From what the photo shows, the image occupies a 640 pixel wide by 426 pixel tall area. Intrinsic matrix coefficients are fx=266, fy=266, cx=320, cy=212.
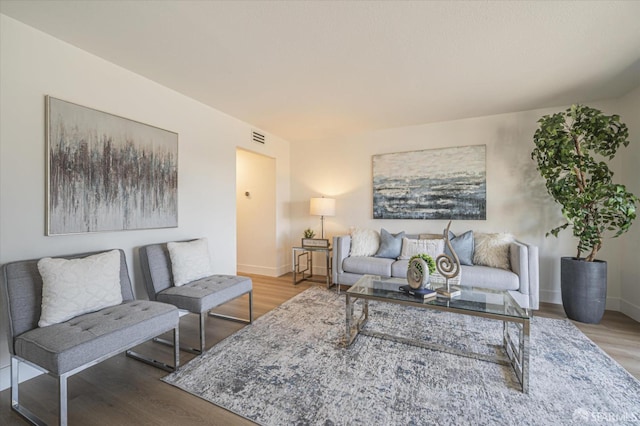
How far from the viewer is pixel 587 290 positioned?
9.07 ft

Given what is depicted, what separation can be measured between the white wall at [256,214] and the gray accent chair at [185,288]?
2117 millimetres

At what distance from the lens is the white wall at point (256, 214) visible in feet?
15.8

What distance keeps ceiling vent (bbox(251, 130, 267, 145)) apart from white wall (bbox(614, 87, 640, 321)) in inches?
183

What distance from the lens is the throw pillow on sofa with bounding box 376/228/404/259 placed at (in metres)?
3.78

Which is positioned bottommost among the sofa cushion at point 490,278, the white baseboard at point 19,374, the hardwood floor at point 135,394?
the hardwood floor at point 135,394

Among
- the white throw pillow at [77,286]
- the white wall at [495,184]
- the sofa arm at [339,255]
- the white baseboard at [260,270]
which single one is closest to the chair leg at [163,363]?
the white throw pillow at [77,286]

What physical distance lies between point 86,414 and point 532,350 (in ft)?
10.7

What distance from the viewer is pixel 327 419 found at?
1.50 meters

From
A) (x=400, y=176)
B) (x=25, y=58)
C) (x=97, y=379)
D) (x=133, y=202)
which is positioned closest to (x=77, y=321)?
(x=97, y=379)

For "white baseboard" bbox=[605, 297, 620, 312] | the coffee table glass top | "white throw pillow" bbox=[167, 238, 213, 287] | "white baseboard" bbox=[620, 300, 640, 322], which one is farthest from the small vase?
"white baseboard" bbox=[605, 297, 620, 312]

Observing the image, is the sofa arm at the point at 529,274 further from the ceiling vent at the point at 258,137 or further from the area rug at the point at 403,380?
the ceiling vent at the point at 258,137

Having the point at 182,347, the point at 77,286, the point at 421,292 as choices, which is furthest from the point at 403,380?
the point at 77,286

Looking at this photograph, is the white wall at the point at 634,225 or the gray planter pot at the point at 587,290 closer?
the gray planter pot at the point at 587,290

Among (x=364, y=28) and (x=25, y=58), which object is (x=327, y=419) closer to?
(x=364, y=28)
